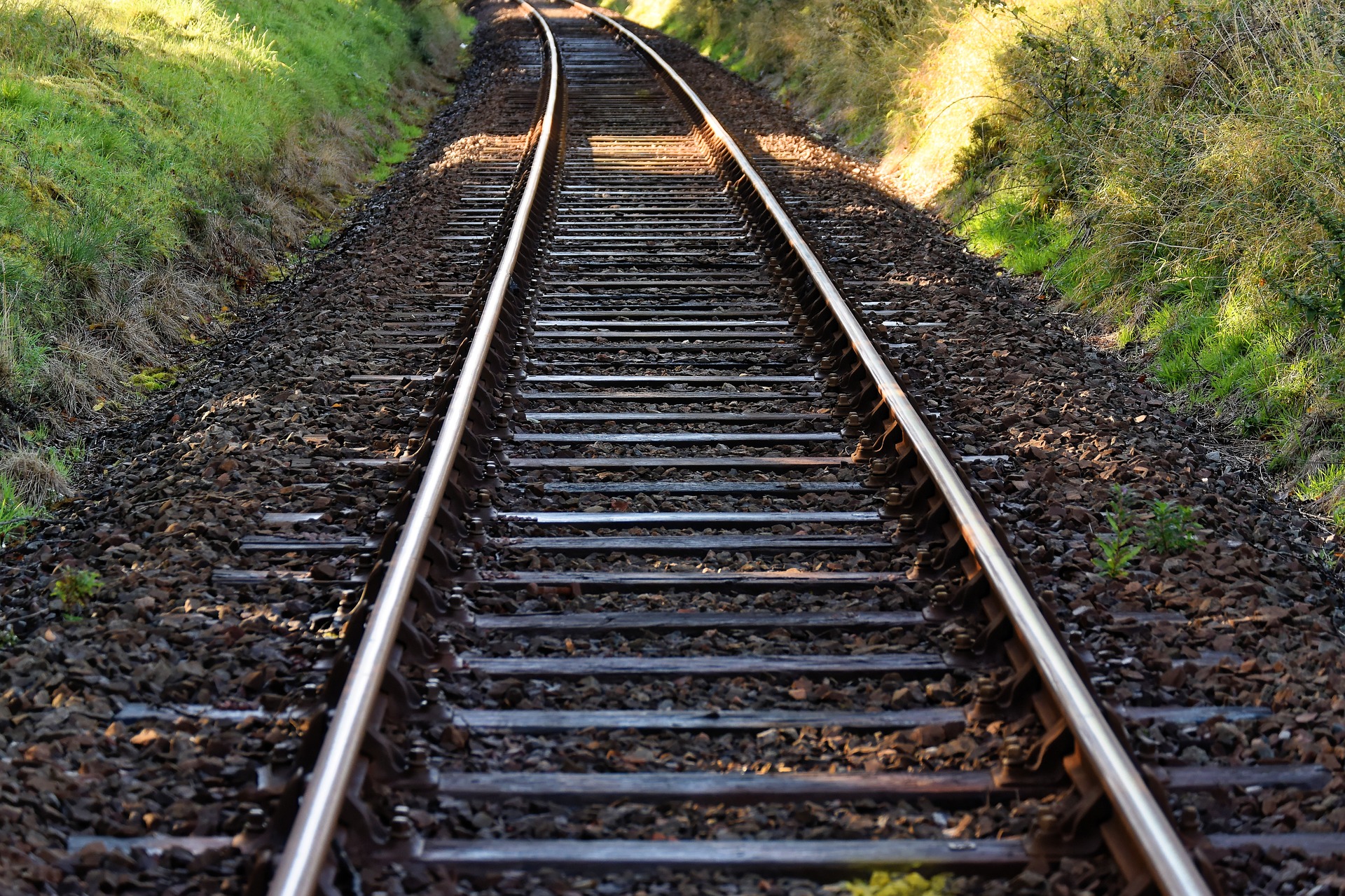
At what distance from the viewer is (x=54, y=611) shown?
149 inches

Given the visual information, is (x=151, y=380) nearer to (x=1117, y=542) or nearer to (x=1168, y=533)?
(x=1117, y=542)

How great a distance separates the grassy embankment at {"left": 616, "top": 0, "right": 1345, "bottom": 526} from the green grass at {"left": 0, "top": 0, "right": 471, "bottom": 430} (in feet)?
17.5

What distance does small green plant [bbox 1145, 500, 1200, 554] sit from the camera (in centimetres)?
424

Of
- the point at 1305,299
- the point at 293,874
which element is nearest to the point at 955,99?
the point at 1305,299

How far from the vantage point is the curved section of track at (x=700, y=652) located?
274cm

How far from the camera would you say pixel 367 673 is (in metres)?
3.07

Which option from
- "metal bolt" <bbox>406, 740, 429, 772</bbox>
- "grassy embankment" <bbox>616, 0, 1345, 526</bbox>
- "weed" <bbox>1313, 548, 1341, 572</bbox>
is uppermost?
"grassy embankment" <bbox>616, 0, 1345, 526</bbox>

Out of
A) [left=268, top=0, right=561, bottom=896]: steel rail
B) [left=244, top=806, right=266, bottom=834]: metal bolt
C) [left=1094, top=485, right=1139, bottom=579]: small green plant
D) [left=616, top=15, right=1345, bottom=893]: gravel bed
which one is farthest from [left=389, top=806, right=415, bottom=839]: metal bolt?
[left=1094, top=485, right=1139, bottom=579]: small green plant

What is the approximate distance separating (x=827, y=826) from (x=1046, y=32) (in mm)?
8081

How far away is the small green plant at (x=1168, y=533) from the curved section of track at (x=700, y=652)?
734mm

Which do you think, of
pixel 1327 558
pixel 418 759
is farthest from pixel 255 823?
pixel 1327 558

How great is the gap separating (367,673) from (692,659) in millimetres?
951

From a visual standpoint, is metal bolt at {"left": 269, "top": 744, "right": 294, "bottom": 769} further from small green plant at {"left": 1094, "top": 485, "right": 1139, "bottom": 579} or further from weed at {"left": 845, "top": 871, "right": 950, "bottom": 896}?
small green plant at {"left": 1094, "top": 485, "right": 1139, "bottom": 579}

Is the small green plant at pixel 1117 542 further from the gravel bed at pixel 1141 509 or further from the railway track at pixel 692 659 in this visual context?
the railway track at pixel 692 659
